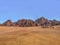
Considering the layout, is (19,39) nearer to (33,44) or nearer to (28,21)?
(33,44)

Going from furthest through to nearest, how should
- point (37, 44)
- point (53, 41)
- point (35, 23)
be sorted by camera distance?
1. point (35, 23)
2. point (53, 41)
3. point (37, 44)

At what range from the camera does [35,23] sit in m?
62.6

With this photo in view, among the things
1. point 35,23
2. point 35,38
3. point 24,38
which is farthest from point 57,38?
point 35,23

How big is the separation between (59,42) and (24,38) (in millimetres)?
3207

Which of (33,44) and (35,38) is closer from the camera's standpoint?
(33,44)

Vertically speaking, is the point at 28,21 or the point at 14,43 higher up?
the point at 28,21

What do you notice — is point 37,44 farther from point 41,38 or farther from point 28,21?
point 28,21

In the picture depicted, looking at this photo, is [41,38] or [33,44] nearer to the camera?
[33,44]

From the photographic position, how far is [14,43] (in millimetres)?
15008

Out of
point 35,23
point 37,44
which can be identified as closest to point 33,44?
point 37,44

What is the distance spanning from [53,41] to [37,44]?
1777mm

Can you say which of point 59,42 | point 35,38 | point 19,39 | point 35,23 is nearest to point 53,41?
point 59,42

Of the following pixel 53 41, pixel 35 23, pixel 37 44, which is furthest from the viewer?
pixel 35 23

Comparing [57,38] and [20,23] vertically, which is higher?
[20,23]
